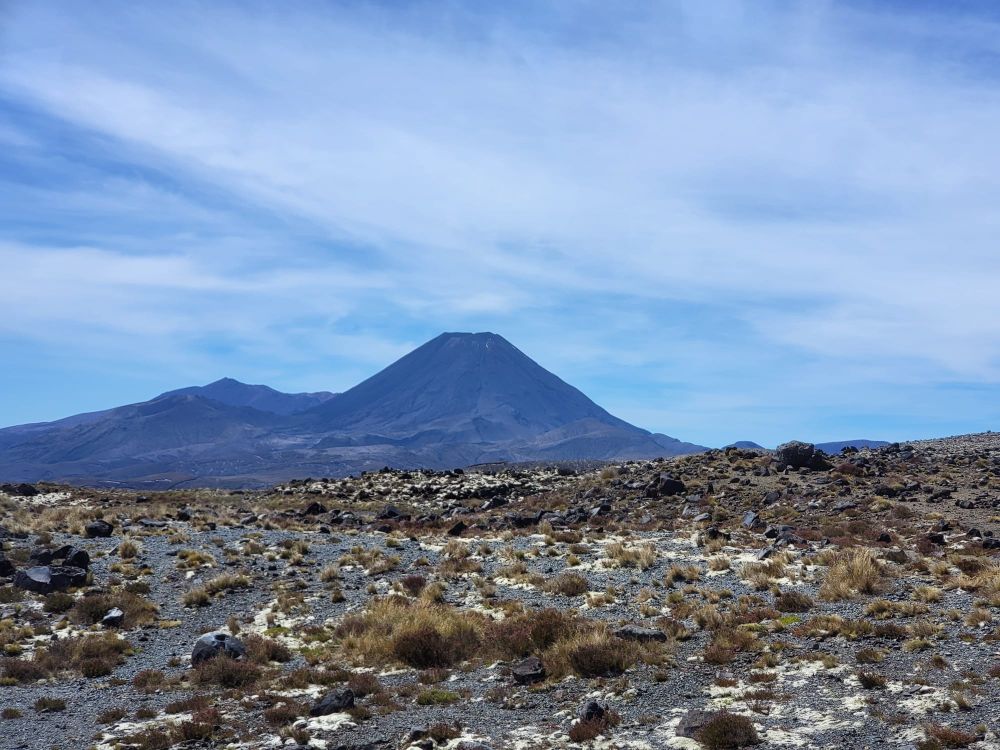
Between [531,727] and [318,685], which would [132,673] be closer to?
[318,685]

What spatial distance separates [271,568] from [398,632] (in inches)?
400

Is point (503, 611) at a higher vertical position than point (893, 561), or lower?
lower

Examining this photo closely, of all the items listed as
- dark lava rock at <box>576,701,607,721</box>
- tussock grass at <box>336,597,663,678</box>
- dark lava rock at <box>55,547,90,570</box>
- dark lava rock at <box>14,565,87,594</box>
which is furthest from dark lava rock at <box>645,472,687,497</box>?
dark lava rock at <box>576,701,607,721</box>

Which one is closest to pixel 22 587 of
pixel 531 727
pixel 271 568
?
pixel 271 568

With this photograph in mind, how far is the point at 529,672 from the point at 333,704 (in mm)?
3843

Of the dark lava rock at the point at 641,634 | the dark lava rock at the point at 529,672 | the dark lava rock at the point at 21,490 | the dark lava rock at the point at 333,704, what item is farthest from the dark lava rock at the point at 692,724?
the dark lava rock at the point at 21,490

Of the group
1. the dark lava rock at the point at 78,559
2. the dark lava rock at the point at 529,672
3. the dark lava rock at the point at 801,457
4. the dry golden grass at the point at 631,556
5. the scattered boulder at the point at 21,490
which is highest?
the dark lava rock at the point at 801,457

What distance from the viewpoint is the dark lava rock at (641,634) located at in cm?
1641

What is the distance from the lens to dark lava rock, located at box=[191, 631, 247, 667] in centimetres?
1744

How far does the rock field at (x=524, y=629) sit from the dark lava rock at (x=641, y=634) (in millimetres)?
105

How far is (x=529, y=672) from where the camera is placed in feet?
50.2

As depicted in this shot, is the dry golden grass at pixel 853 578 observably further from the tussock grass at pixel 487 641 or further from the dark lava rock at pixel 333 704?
the dark lava rock at pixel 333 704

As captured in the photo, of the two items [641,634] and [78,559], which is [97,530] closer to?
[78,559]

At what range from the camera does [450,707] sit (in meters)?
14.3
